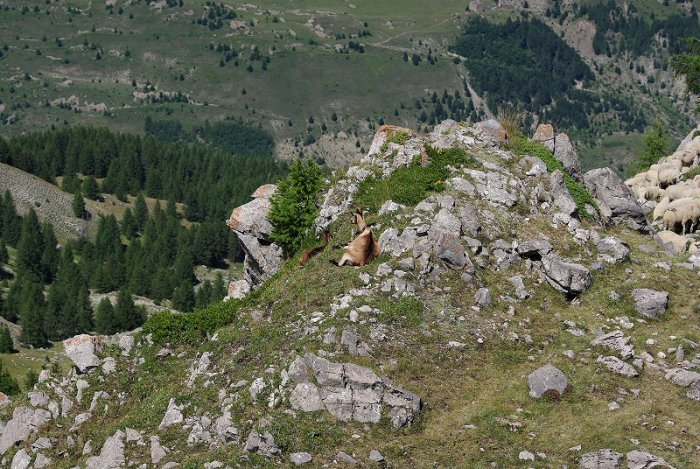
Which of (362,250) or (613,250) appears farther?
(613,250)

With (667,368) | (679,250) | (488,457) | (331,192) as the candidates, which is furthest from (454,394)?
(679,250)

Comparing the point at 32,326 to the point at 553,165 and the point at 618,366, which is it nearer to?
the point at 553,165

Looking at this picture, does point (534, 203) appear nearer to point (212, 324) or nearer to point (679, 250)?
point (679, 250)

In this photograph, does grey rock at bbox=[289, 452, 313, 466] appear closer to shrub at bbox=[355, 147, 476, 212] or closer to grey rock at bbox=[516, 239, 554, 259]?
grey rock at bbox=[516, 239, 554, 259]

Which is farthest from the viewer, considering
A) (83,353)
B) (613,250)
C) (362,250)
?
(613,250)

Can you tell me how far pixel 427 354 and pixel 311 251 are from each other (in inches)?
404

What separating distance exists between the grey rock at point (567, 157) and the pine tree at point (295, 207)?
13992 millimetres

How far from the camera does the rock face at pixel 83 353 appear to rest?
43.9m

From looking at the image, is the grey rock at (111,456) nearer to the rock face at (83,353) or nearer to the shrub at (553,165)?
the rock face at (83,353)

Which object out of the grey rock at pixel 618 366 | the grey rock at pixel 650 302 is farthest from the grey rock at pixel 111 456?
the grey rock at pixel 650 302

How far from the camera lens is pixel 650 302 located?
4309 centimetres

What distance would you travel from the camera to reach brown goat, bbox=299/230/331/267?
157ft

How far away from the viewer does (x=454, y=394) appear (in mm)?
38750

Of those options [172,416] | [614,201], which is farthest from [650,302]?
[172,416]
